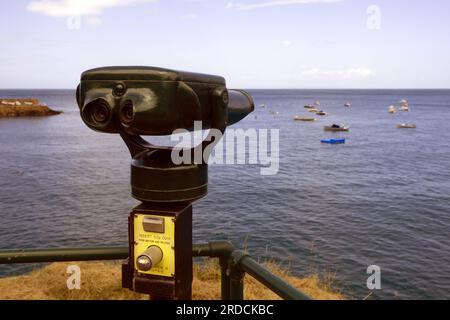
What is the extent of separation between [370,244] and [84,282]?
16979 millimetres

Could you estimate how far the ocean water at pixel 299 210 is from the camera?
1911cm

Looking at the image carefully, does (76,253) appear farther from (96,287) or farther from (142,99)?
(96,287)

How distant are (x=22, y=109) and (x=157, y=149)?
106 metres

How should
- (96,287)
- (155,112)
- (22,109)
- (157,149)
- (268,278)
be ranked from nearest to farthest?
1. (155,112)
2. (157,149)
3. (268,278)
4. (96,287)
5. (22,109)

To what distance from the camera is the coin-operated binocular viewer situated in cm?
174

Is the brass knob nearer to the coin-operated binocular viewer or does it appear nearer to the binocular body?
the coin-operated binocular viewer

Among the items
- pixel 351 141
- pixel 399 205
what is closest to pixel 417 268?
pixel 399 205

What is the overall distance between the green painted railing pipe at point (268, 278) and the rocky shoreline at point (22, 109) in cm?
10378

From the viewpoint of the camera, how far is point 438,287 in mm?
16922

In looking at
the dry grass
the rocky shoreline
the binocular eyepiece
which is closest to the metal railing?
the binocular eyepiece

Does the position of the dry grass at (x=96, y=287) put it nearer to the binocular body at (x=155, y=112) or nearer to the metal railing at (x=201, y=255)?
the metal railing at (x=201, y=255)

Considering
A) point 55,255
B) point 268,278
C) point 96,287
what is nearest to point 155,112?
point 268,278

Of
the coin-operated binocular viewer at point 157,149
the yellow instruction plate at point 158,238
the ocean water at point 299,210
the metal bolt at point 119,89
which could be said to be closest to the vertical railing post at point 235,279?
the coin-operated binocular viewer at point 157,149

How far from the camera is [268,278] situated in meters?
2.10
